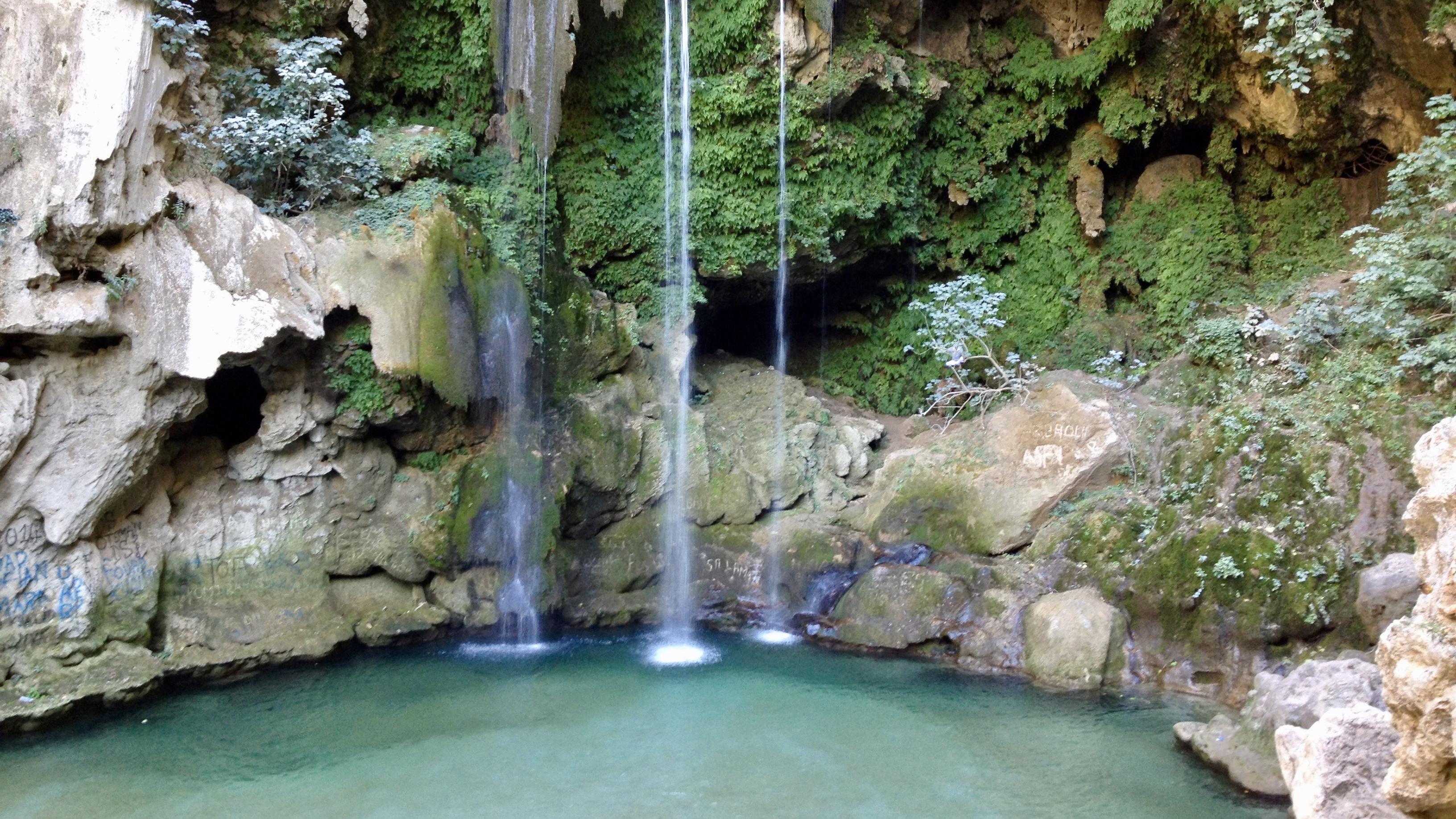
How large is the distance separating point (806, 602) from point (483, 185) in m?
6.52

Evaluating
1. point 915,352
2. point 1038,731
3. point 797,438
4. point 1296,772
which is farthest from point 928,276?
point 1296,772

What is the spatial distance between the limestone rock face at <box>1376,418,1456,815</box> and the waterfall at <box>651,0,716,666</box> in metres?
Answer: 8.17

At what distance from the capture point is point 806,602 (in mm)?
11422

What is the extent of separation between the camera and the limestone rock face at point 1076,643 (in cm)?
948

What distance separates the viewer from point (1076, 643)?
9570mm

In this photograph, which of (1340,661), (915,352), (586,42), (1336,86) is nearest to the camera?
(1340,661)

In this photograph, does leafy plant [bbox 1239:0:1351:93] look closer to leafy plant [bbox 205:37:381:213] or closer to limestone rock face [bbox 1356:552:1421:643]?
limestone rock face [bbox 1356:552:1421:643]

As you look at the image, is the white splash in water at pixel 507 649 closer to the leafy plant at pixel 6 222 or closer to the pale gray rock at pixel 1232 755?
the leafy plant at pixel 6 222

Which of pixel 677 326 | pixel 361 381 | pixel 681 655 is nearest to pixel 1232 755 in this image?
pixel 681 655

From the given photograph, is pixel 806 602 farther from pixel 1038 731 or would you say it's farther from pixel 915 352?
pixel 915 352

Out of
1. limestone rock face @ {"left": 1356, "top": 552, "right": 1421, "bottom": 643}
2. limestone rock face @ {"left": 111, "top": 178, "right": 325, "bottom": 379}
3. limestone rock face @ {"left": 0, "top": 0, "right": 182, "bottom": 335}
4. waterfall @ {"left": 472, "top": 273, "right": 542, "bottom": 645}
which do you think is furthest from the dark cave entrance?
limestone rock face @ {"left": 1356, "top": 552, "right": 1421, "bottom": 643}

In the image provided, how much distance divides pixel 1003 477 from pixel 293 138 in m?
8.79

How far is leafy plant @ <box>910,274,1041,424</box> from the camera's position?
12.8 meters

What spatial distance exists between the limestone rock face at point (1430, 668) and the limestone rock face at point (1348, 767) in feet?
0.93
